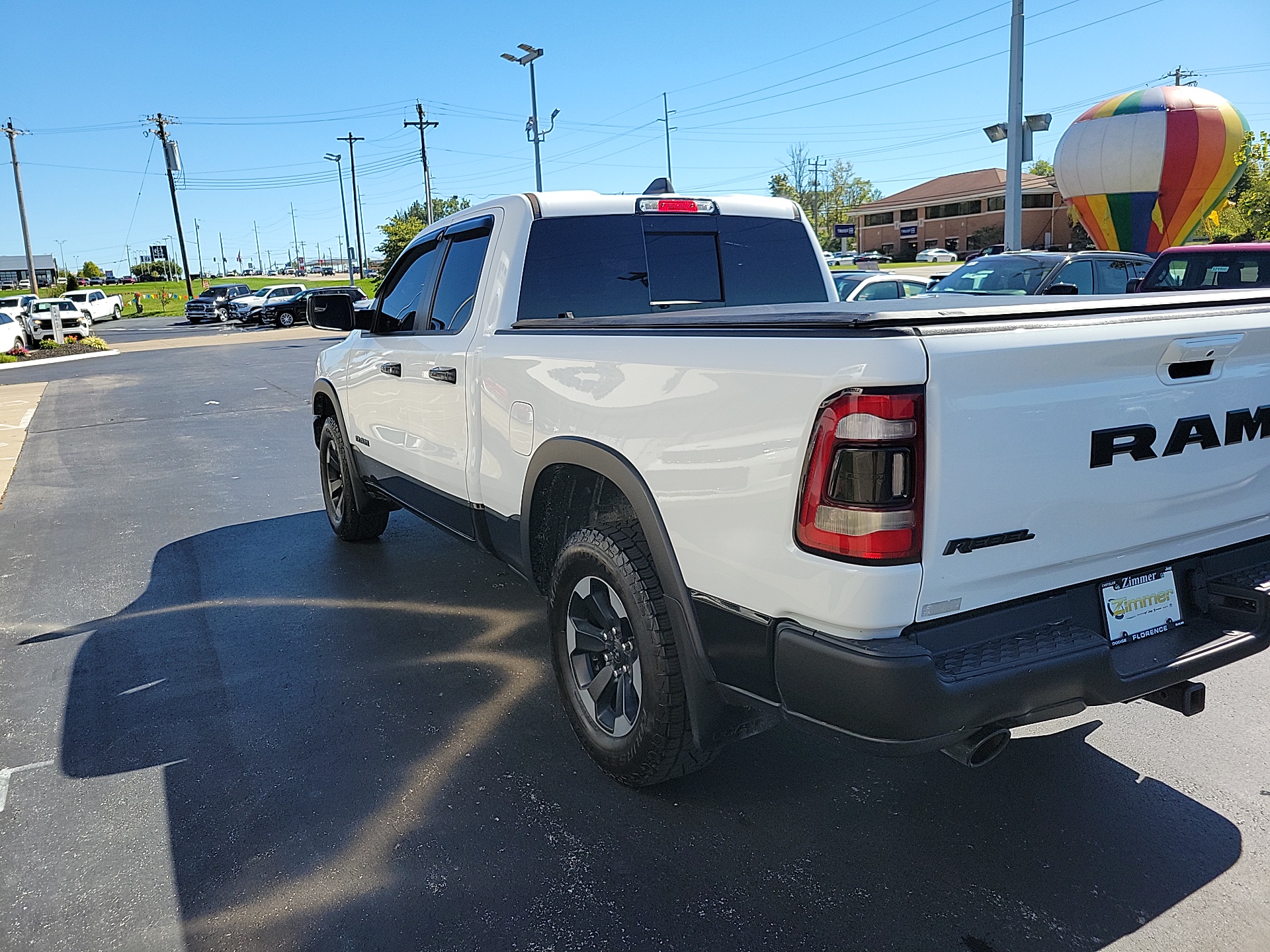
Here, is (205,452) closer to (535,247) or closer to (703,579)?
(535,247)

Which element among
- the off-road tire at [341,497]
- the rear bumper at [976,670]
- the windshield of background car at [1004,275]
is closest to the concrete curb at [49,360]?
the off-road tire at [341,497]

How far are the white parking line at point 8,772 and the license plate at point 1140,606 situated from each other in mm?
3556

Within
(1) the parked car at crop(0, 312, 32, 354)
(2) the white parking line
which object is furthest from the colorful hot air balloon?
(2) the white parking line

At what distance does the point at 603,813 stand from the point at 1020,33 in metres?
21.6

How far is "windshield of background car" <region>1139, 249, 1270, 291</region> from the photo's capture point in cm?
1044

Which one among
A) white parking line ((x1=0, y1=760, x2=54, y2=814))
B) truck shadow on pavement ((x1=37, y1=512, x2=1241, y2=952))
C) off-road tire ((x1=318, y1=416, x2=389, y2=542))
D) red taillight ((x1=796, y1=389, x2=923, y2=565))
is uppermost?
red taillight ((x1=796, y1=389, x2=923, y2=565))

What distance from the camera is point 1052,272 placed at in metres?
13.0

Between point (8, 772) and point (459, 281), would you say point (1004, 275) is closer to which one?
point (459, 281)

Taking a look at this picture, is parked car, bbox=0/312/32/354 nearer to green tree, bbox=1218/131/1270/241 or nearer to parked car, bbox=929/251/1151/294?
parked car, bbox=929/251/1151/294

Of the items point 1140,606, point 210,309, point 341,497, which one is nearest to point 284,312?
point 210,309

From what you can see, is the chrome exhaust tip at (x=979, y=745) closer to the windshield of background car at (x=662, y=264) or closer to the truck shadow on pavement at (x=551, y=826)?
the truck shadow on pavement at (x=551, y=826)

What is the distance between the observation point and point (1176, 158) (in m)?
29.9

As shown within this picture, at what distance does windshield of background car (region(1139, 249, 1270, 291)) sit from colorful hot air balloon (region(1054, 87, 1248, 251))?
72.4 ft

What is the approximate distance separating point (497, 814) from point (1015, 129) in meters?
21.3
